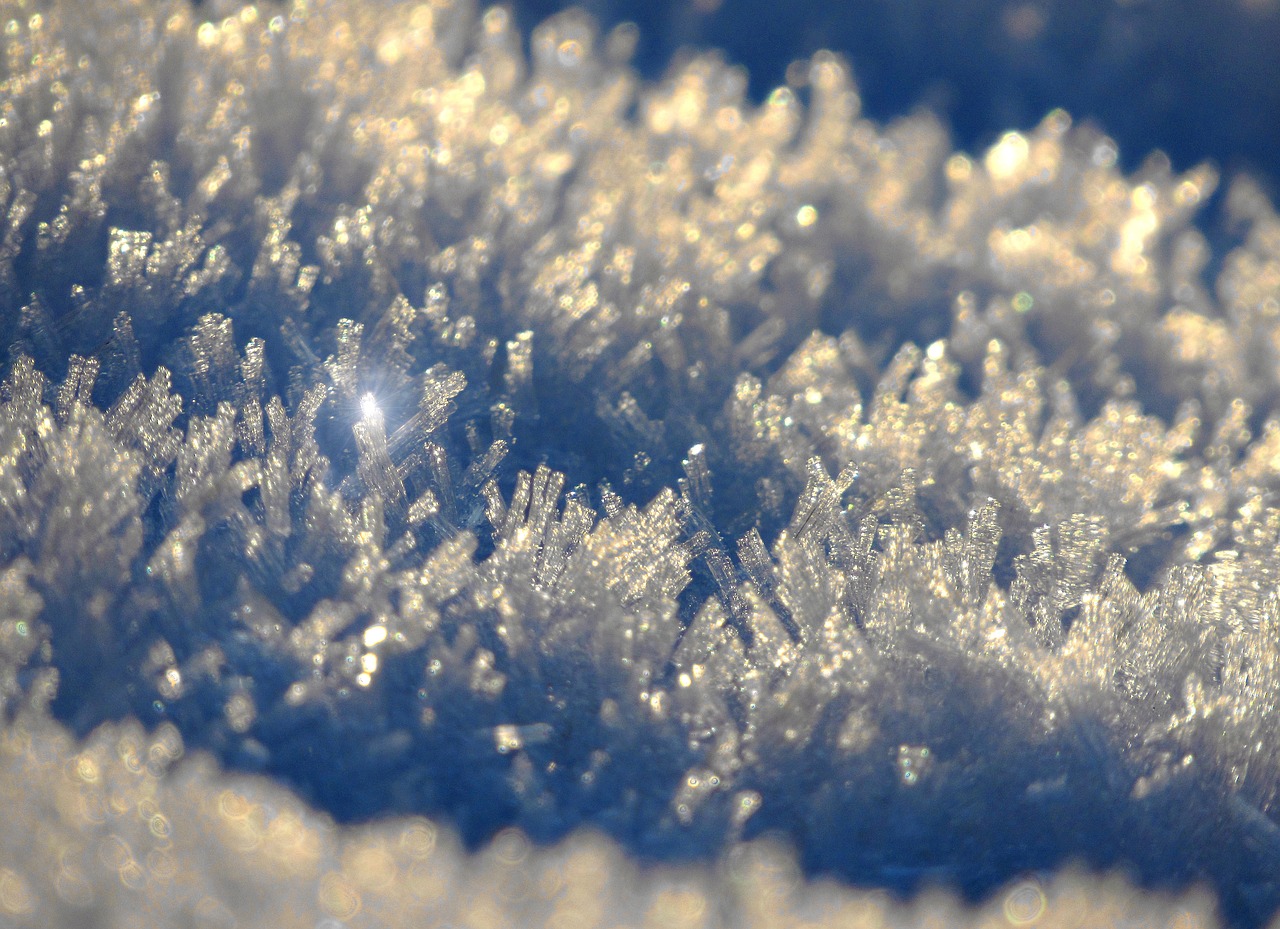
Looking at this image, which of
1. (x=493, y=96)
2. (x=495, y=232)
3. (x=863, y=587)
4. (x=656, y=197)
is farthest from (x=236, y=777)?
(x=493, y=96)

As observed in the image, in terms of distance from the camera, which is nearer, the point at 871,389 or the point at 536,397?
the point at 536,397

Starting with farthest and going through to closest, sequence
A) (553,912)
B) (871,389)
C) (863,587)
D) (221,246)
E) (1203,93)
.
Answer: (1203,93)
(871,389)
(221,246)
(863,587)
(553,912)

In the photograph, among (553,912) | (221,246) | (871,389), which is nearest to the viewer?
(553,912)

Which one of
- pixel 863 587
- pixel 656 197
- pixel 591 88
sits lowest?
pixel 863 587

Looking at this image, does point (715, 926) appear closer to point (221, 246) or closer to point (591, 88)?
point (221, 246)

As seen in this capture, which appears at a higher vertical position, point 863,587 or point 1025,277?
point 1025,277

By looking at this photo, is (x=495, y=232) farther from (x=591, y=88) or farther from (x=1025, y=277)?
(x=1025, y=277)
